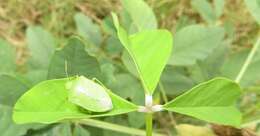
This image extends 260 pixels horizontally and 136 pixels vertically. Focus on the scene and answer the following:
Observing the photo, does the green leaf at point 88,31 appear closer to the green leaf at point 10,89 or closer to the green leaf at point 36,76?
the green leaf at point 36,76

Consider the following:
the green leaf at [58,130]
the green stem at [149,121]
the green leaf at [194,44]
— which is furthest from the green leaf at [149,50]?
the green leaf at [194,44]

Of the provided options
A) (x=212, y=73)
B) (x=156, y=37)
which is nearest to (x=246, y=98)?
(x=212, y=73)

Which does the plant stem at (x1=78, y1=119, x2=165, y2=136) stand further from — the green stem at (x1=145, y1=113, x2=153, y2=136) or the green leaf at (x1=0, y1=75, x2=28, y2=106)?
the green stem at (x1=145, y1=113, x2=153, y2=136)

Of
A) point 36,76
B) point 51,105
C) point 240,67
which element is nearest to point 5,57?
point 36,76

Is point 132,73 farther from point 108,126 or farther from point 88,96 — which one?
point 88,96

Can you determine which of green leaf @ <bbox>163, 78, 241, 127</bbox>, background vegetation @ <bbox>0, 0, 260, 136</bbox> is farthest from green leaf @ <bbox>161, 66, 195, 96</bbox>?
green leaf @ <bbox>163, 78, 241, 127</bbox>
